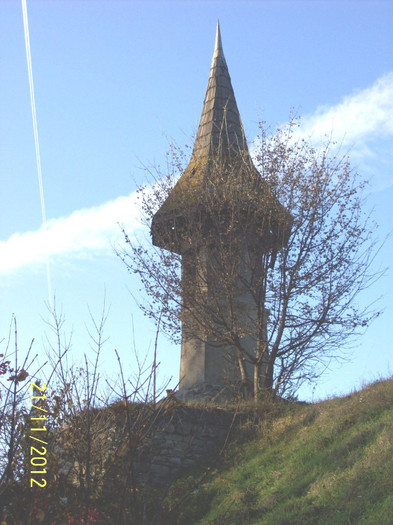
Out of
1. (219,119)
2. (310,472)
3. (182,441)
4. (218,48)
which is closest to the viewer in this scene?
(310,472)

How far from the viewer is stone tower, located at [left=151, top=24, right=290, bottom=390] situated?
11.9 m

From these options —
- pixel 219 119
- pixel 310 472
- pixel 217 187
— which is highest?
pixel 219 119

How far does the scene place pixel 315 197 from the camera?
12.1 metres

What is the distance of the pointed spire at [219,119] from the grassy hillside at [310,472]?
19.4ft

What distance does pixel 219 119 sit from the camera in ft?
48.0

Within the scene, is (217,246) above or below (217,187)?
below

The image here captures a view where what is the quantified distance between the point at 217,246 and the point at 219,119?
368 centimetres

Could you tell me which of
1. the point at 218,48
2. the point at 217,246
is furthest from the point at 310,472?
the point at 218,48

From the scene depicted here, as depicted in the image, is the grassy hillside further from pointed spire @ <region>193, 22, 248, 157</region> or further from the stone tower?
pointed spire @ <region>193, 22, 248, 157</region>

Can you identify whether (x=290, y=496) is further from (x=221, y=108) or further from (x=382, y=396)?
(x=221, y=108)

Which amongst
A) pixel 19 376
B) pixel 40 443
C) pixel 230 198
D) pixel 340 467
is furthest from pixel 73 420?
pixel 230 198

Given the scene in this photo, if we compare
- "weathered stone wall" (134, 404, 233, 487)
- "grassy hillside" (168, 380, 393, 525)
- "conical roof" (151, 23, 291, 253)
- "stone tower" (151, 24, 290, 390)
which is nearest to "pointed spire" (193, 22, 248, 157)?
"conical roof" (151, 23, 291, 253)

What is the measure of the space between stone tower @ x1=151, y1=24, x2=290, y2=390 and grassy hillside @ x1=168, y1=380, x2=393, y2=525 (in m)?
1.87

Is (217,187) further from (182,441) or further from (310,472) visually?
(310,472)
